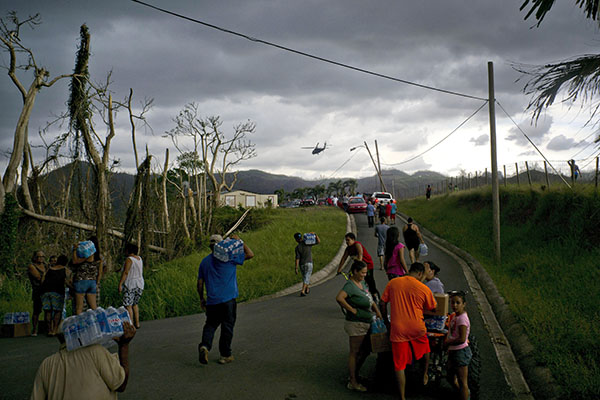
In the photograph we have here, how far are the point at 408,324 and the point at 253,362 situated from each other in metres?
2.70

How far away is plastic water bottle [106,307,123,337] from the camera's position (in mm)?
3254

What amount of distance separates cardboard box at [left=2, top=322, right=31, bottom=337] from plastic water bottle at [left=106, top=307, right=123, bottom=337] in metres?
7.90

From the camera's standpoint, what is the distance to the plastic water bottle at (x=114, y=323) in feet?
10.7

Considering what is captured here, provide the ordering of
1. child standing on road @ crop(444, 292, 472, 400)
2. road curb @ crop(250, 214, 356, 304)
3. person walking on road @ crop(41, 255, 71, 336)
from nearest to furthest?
child standing on road @ crop(444, 292, 472, 400)
person walking on road @ crop(41, 255, 71, 336)
road curb @ crop(250, 214, 356, 304)

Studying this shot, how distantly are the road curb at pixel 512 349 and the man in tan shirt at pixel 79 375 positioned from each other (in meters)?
4.73

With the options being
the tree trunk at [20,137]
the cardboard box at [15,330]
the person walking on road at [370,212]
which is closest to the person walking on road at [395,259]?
the cardboard box at [15,330]

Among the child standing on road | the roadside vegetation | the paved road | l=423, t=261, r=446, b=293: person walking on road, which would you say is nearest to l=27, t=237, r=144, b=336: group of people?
the paved road

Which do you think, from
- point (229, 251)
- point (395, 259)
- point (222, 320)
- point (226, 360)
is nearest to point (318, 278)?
point (395, 259)

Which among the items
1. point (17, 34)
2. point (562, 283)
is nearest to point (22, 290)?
point (17, 34)

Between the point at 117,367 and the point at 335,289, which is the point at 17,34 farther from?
the point at 117,367

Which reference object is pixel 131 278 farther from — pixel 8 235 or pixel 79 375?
pixel 8 235

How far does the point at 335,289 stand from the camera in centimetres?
1339

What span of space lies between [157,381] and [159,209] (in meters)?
15.6

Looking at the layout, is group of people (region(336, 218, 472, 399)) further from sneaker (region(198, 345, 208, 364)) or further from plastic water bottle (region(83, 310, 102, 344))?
plastic water bottle (region(83, 310, 102, 344))
